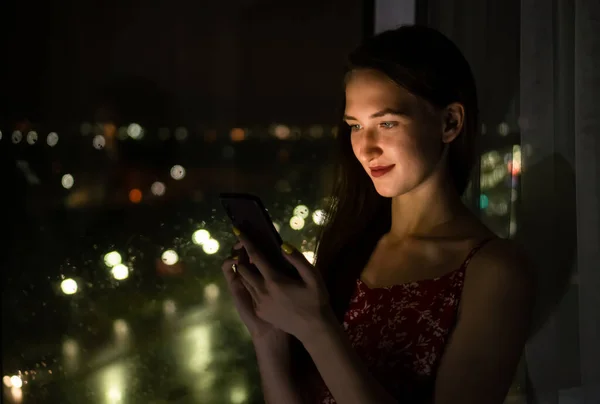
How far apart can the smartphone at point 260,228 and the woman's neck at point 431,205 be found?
0.85ft

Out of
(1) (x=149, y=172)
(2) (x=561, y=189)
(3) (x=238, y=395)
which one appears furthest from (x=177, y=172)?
(2) (x=561, y=189)

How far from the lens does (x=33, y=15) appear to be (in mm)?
1680

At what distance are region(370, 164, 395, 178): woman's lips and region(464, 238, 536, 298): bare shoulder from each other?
18 cm

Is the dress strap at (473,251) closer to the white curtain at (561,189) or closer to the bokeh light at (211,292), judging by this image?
the white curtain at (561,189)

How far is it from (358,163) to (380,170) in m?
0.16

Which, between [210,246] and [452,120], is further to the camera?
[210,246]

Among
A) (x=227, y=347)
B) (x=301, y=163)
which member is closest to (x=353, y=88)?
(x=301, y=163)

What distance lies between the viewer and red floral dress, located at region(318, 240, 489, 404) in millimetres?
837

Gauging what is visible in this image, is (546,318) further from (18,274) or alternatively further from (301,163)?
(18,274)

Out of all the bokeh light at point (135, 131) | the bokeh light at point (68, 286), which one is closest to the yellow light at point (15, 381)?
the bokeh light at point (68, 286)

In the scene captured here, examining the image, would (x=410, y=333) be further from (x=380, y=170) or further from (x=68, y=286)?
(x=68, y=286)

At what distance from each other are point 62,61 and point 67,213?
432 mm

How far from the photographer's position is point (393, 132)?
884mm

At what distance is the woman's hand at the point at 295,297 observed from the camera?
0.79 metres
